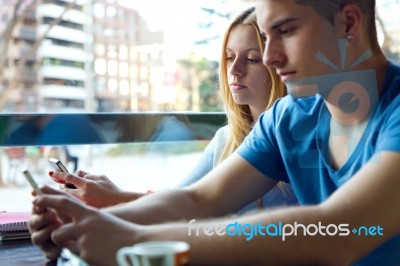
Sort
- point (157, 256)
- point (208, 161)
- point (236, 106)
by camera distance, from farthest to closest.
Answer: point (208, 161)
point (236, 106)
point (157, 256)

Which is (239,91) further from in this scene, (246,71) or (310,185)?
(310,185)

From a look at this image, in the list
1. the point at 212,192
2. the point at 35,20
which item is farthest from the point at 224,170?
the point at 35,20

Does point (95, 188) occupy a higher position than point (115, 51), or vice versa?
point (115, 51)

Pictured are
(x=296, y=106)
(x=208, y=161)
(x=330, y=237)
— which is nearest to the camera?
(x=330, y=237)

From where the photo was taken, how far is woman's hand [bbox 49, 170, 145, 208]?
3.25 feet

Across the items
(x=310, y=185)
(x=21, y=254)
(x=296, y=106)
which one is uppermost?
(x=296, y=106)

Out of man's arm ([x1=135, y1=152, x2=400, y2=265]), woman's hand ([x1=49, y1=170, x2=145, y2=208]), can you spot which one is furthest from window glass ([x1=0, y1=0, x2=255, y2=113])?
man's arm ([x1=135, y1=152, x2=400, y2=265])

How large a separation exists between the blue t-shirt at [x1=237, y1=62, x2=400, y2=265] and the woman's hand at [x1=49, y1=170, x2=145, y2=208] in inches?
10.1

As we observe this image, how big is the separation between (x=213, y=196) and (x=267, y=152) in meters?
0.12

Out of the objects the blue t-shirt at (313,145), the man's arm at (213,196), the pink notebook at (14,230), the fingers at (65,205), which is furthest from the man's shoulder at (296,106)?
the pink notebook at (14,230)

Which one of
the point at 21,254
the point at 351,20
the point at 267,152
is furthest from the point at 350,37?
the point at 21,254

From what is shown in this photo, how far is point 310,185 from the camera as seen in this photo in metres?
0.84

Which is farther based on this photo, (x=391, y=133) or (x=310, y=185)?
(x=310, y=185)

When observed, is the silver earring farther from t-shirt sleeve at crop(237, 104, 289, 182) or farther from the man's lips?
t-shirt sleeve at crop(237, 104, 289, 182)
